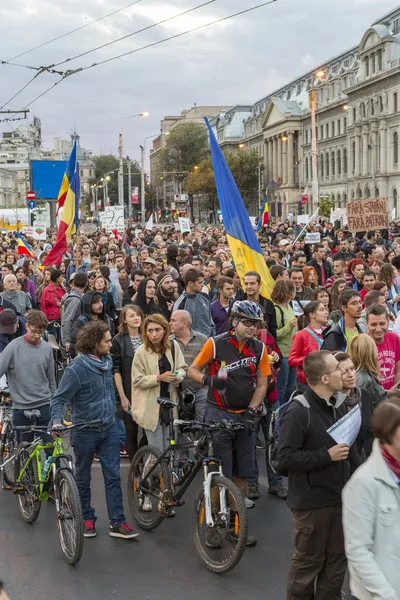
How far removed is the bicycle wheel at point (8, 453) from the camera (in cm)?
813

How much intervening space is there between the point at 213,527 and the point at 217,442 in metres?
0.64

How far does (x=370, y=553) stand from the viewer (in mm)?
3787

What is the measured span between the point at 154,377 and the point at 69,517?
4.49 ft

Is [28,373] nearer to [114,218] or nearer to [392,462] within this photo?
[392,462]

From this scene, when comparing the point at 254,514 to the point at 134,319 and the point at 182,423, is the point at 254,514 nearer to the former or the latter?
the point at 182,423

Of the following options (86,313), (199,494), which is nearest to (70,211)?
(86,313)

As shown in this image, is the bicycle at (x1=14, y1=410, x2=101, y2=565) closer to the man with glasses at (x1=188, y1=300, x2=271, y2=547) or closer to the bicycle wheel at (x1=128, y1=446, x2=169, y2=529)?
the bicycle wheel at (x1=128, y1=446, x2=169, y2=529)

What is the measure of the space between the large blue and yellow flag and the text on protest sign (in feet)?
37.1

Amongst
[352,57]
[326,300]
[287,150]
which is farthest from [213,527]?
[287,150]

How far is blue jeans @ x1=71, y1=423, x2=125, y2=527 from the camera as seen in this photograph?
6977 millimetres

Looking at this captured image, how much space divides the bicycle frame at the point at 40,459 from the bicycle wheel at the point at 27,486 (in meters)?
0.03

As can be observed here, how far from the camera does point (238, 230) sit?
1002 centimetres

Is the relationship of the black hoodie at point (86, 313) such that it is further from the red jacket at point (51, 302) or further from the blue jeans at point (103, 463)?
the red jacket at point (51, 302)

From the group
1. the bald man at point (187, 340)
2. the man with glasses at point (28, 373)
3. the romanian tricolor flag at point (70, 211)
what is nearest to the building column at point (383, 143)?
the romanian tricolor flag at point (70, 211)
